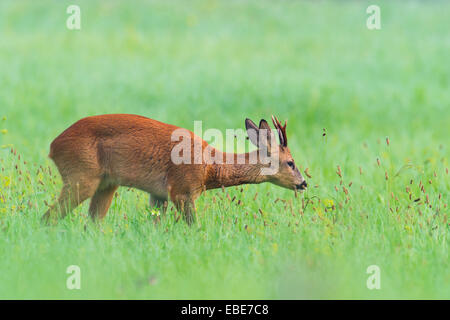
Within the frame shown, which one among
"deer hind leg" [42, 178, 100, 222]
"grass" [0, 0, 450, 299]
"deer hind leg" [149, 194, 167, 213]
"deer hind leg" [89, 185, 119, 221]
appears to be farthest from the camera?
"deer hind leg" [149, 194, 167, 213]

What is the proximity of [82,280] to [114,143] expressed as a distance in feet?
4.64

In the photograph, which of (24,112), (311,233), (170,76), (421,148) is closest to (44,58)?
(170,76)

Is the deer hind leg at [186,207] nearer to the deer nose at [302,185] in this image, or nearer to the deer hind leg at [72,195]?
the deer hind leg at [72,195]

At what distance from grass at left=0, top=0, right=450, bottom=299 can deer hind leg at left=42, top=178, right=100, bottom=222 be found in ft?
0.44

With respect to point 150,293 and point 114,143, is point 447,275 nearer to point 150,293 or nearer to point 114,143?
point 150,293

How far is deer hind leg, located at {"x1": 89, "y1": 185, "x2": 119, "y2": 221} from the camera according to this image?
591 centimetres

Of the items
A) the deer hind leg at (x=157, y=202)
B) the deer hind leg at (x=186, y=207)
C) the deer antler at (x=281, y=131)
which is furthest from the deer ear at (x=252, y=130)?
the deer hind leg at (x=157, y=202)

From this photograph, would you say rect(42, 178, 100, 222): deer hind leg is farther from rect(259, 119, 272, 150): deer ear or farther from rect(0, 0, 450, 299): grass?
rect(259, 119, 272, 150): deer ear

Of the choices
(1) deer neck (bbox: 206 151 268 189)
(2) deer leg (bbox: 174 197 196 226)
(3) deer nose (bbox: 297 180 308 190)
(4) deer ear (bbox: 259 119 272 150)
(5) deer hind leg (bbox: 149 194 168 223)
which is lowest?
(2) deer leg (bbox: 174 197 196 226)

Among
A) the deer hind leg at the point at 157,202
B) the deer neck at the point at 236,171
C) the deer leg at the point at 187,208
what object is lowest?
the deer leg at the point at 187,208

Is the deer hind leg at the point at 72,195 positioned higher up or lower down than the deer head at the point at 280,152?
lower down

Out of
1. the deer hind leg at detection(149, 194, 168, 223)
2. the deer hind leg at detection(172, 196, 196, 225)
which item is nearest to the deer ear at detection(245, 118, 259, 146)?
the deer hind leg at detection(172, 196, 196, 225)

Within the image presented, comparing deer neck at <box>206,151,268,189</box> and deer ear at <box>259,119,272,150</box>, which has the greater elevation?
deer ear at <box>259,119,272,150</box>

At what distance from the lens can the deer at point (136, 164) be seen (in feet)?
18.2
